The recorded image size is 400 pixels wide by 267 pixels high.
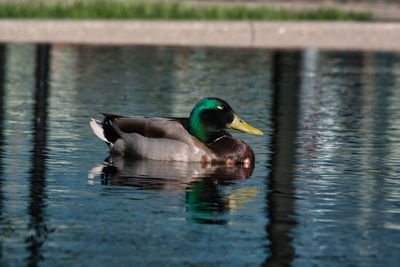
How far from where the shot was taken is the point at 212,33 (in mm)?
21266

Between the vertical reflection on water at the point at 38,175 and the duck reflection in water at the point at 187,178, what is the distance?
1.53 ft

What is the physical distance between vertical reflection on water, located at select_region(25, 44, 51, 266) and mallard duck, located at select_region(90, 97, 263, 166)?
75 centimetres

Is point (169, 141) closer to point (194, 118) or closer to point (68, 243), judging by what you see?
point (194, 118)

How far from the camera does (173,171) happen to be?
379 inches

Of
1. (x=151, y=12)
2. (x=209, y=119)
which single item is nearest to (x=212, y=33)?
(x=151, y=12)

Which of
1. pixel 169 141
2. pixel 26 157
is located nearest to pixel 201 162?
pixel 169 141

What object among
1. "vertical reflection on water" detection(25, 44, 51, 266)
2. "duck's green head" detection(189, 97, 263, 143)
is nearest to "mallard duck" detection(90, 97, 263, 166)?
"duck's green head" detection(189, 97, 263, 143)

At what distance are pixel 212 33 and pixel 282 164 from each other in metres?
11.4

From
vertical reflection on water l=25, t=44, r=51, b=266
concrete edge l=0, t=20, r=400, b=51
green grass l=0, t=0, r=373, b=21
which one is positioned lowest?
vertical reflection on water l=25, t=44, r=51, b=266

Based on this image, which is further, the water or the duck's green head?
the duck's green head

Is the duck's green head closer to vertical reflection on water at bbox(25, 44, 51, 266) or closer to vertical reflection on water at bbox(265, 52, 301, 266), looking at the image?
vertical reflection on water at bbox(265, 52, 301, 266)

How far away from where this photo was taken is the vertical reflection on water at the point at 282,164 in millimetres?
6455

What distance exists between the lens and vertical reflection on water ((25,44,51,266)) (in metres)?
6.39

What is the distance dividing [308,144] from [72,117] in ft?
10.3
